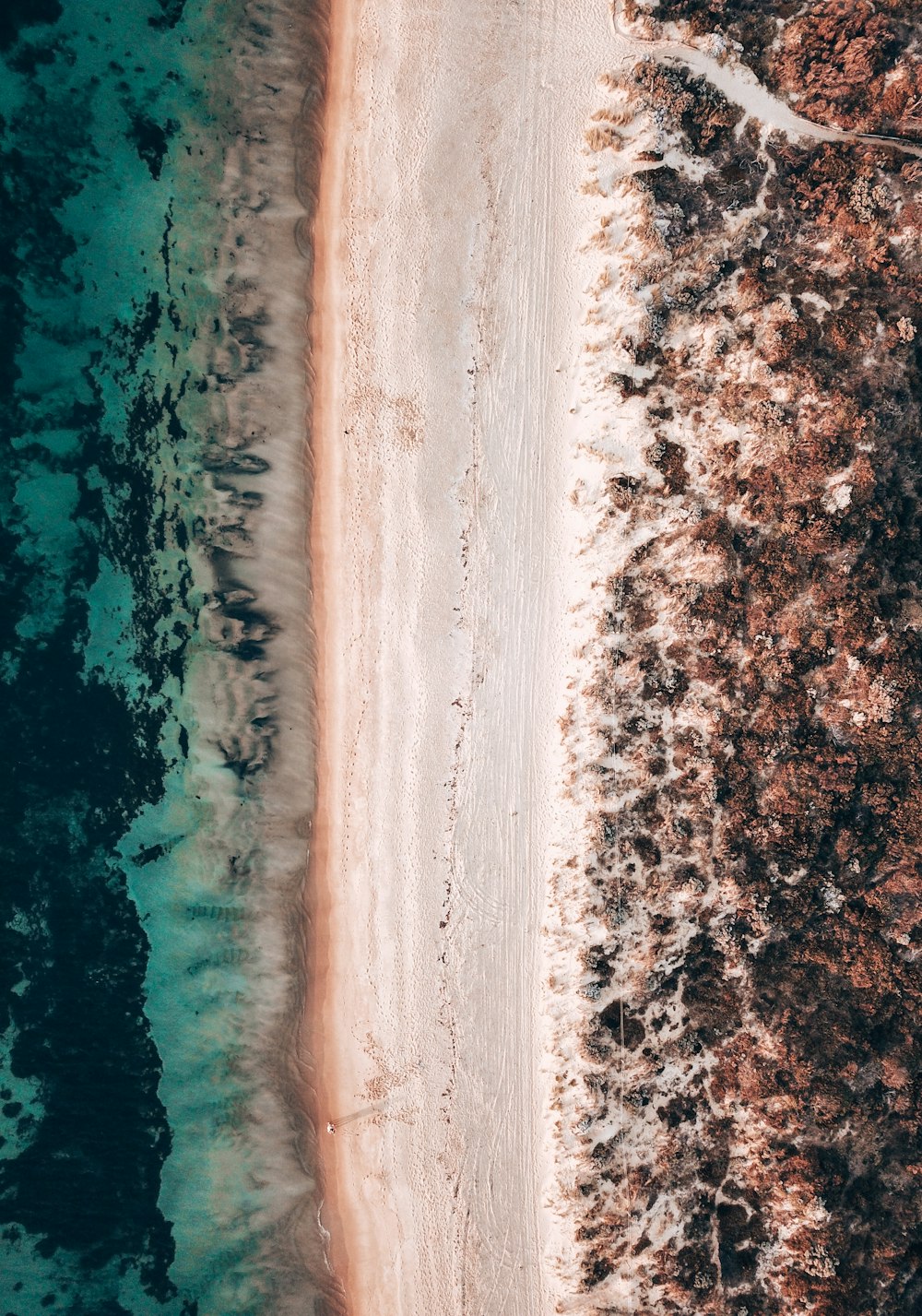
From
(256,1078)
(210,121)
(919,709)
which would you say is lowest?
(256,1078)

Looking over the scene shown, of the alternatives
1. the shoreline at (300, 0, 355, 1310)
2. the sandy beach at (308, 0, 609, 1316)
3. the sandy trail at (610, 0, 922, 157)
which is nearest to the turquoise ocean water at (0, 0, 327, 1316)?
the shoreline at (300, 0, 355, 1310)

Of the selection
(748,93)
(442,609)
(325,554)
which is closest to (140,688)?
(325,554)

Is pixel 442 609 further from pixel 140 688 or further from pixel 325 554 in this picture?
pixel 140 688

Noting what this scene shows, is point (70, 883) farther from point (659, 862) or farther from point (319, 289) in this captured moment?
point (319, 289)

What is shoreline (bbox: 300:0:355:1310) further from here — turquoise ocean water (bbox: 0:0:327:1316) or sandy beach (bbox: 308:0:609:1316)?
turquoise ocean water (bbox: 0:0:327:1316)

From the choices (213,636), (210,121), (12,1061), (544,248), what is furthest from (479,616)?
(12,1061)
